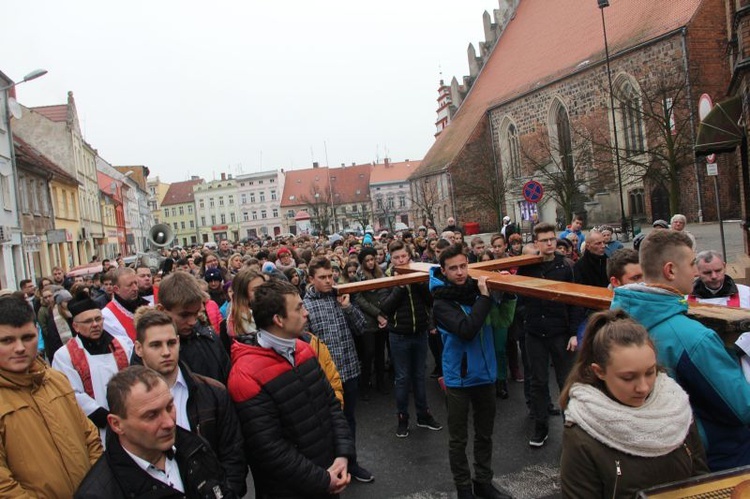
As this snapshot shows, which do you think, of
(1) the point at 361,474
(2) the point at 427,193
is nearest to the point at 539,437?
(1) the point at 361,474

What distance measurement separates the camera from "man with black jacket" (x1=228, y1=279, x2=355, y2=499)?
304 cm

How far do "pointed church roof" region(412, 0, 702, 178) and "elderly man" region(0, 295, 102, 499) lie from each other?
2984cm

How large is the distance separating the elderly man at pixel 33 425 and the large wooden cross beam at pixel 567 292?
2.40 meters

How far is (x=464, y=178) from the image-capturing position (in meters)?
44.2

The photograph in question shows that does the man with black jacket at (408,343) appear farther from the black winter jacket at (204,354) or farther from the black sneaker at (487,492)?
the black winter jacket at (204,354)

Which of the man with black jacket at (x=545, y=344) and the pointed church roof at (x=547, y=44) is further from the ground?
the pointed church roof at (x=547, y=44)

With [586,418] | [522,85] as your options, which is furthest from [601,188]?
[586,418]

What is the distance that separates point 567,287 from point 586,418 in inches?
59.3

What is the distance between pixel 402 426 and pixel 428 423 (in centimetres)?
31

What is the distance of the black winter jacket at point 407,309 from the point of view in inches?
233

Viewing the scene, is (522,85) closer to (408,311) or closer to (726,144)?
(726,144)

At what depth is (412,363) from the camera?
20.0 feet

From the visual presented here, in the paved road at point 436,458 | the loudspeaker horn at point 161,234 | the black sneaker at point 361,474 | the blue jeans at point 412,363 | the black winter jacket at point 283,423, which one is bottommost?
the paved road at point 436,458

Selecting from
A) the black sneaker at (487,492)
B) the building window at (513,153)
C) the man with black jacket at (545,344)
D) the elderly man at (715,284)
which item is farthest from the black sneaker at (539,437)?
the building window at (513,153)
